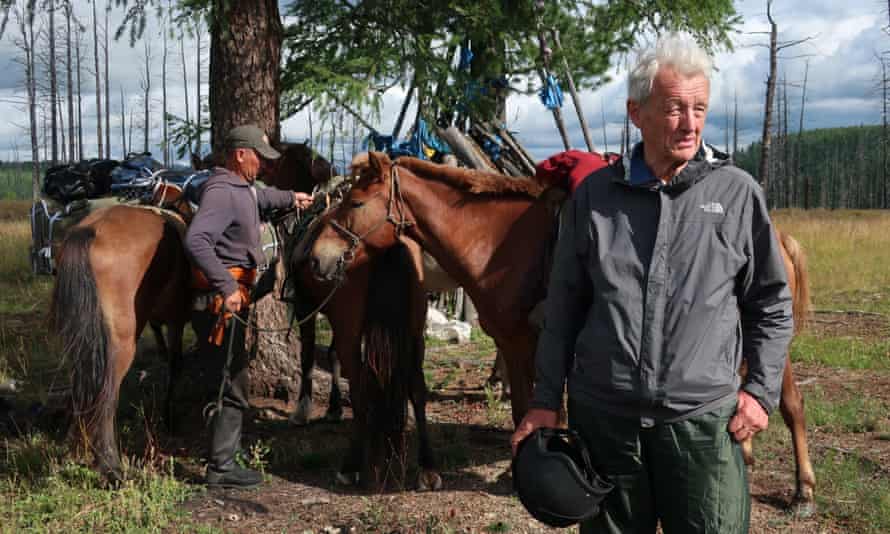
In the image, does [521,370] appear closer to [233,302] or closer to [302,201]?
[233,302]

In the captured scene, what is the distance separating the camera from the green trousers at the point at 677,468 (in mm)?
2090

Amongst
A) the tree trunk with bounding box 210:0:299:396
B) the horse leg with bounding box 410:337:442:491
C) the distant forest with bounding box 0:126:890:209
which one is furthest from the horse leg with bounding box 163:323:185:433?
the distant forest with bounding box 0:126:890:209

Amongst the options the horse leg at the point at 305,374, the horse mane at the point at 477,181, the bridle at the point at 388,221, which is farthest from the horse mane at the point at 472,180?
the horse leg at the point at 305,374

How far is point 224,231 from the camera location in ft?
14.8

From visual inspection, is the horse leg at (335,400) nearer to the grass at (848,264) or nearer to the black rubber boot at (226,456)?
the black rubber boot at (226,456)

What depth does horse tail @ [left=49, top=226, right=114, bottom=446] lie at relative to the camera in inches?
166

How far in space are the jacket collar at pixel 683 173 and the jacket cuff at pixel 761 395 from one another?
0.62m

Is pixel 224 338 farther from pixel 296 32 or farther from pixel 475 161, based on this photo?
pixel 296 32

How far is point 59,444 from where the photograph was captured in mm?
5184

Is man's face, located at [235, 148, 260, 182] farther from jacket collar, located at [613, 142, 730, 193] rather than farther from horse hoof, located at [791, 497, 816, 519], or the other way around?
horse hoof, located at [791, 497, 816, 519]

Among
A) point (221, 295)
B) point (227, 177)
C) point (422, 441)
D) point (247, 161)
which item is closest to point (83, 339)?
point (221, 295)

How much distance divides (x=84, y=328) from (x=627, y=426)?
11.1 feet

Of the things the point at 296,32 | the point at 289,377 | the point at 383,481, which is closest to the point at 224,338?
the point at 383,481

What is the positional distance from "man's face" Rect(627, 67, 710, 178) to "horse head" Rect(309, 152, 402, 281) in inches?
101
